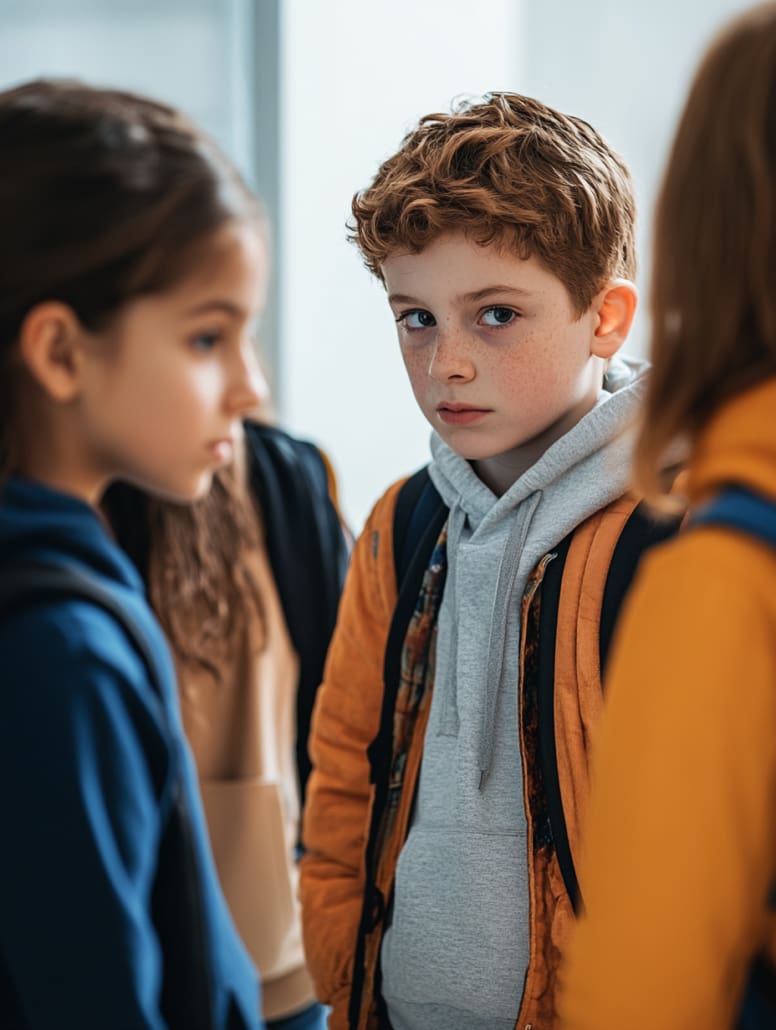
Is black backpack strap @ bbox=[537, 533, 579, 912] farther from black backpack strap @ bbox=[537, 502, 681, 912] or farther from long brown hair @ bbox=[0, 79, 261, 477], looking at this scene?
long brown hair @ bbox=[0, 79, 261, 477]

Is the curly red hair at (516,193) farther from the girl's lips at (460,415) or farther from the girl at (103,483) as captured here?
the girl at (103,483)

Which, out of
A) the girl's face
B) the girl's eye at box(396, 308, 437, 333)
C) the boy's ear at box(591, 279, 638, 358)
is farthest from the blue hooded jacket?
the boy's ear at box(591, 279, 638, 358)

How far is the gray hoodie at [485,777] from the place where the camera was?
118cm

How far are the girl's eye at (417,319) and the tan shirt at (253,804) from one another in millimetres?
424

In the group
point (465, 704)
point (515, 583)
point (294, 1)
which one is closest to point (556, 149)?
point (515, 583)

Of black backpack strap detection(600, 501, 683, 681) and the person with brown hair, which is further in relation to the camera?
black backpack strap detection(600, 501, 683, 681)

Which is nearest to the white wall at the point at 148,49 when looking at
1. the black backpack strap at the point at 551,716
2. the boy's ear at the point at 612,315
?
the boy's ear at the point at 612,315

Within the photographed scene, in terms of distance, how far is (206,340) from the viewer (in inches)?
36.5

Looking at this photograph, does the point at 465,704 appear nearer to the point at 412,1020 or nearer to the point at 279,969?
the point at 412,1020

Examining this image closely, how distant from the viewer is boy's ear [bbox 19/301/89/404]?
88cm

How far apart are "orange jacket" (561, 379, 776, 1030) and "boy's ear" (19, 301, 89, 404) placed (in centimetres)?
45

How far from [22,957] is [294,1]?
6.92 ft

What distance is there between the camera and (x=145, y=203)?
87cm

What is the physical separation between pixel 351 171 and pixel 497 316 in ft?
4.93
